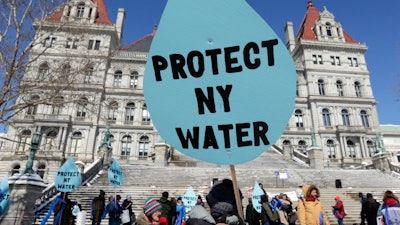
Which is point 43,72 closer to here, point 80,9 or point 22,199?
point 22,199

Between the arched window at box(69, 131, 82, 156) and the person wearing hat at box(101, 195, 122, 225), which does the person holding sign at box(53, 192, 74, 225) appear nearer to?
the person wearing hat at box(101, 195, 122, 225)

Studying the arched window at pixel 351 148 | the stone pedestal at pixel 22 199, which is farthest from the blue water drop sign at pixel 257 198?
the arched window at pixel 351 148

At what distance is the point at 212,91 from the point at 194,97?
0.58ft

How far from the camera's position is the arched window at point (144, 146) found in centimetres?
3431

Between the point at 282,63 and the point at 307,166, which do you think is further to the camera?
the point at 307,166

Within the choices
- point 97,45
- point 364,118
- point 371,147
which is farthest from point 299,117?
point 97,45

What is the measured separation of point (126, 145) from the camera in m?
34.2

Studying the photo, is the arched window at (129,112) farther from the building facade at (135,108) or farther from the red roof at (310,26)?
the red roof at (310,26)

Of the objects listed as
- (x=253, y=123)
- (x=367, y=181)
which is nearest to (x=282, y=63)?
(x=253, y=123)

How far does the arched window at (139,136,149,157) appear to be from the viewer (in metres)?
34.3

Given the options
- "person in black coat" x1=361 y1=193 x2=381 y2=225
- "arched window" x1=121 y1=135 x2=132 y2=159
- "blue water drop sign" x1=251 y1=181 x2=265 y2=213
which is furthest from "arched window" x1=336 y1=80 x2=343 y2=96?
"blue water drop sign" x1=251 y1=181 x2=265 y2=213

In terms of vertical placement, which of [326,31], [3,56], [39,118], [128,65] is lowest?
[3,56]

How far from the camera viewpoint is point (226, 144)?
7.88 ft

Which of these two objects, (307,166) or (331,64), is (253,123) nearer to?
(307,166)
